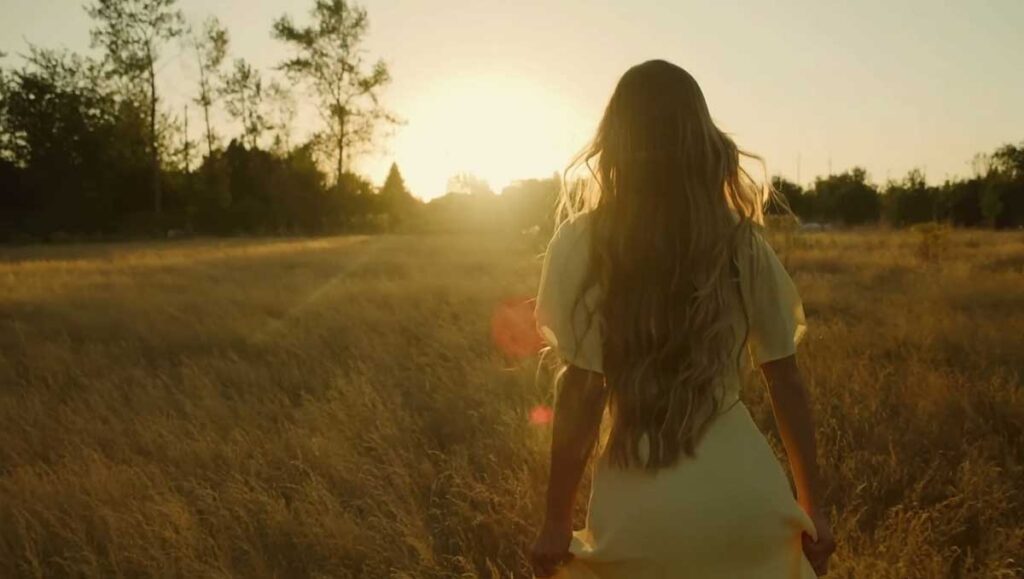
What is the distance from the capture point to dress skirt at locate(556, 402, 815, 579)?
4.96 feet

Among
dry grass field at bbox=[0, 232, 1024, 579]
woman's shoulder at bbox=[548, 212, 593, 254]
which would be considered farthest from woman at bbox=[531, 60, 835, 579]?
dry grass field at bbox=[0, 232, 1024, 579]

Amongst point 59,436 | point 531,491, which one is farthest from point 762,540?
point 59,436

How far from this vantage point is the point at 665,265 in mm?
1552

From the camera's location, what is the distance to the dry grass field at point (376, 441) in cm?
327

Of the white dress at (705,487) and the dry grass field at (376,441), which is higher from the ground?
the white dress at (705,487)

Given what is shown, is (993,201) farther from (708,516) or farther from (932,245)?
(708,516)

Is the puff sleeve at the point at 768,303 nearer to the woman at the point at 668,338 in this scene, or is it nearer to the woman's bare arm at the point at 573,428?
the woman at the point at 668,338

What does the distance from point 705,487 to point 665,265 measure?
450mm

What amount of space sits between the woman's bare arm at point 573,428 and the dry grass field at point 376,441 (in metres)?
1.59

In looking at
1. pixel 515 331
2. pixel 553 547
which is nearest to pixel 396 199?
pixel 515 331

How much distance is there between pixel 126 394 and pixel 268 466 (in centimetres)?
225

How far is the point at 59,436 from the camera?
15.8ft

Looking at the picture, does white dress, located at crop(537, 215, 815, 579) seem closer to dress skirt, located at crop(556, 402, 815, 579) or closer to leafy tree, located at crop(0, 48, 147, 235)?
dress skirt, located at crop(556, 402, 815, 579)

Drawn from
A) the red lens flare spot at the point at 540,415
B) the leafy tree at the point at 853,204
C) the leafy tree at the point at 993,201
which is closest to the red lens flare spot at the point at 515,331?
the red lens flare spot at the point at 540,415
